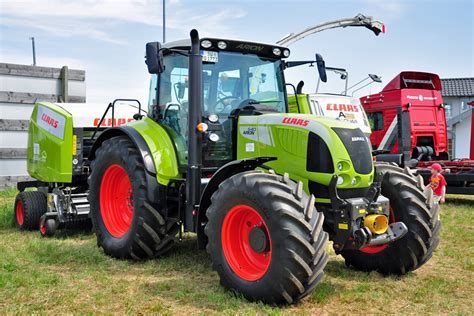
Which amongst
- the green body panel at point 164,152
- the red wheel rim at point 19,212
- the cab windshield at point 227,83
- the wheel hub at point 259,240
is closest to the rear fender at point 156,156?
the green body panel at point 164,152

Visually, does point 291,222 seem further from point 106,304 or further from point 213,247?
point 106,304

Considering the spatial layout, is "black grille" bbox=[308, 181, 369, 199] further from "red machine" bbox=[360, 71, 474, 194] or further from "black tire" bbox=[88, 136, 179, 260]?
"red machine" bbox=[360, 71, 474, 194]

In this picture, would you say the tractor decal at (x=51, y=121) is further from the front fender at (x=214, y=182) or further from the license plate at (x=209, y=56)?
the front fender at (x=214, y=182)

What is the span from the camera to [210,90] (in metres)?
5.97

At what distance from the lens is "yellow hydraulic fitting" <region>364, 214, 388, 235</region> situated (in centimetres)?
502

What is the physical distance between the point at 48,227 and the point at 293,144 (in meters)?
4.38

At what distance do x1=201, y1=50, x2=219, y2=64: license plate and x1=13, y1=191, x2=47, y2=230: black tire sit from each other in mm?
4272

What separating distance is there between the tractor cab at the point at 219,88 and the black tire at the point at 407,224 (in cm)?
148

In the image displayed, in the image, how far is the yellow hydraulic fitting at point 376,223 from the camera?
5016 millimetres

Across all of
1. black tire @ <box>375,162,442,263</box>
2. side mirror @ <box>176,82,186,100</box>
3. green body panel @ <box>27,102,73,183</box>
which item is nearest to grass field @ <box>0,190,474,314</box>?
black tire @ <box>375,162,442,263</box>

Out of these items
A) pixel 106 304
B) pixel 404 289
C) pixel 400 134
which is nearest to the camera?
pixel 106 304

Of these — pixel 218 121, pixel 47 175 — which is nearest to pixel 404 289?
pixel 218 121

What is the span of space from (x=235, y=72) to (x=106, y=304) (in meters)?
2.78

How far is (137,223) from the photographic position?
6070mm
